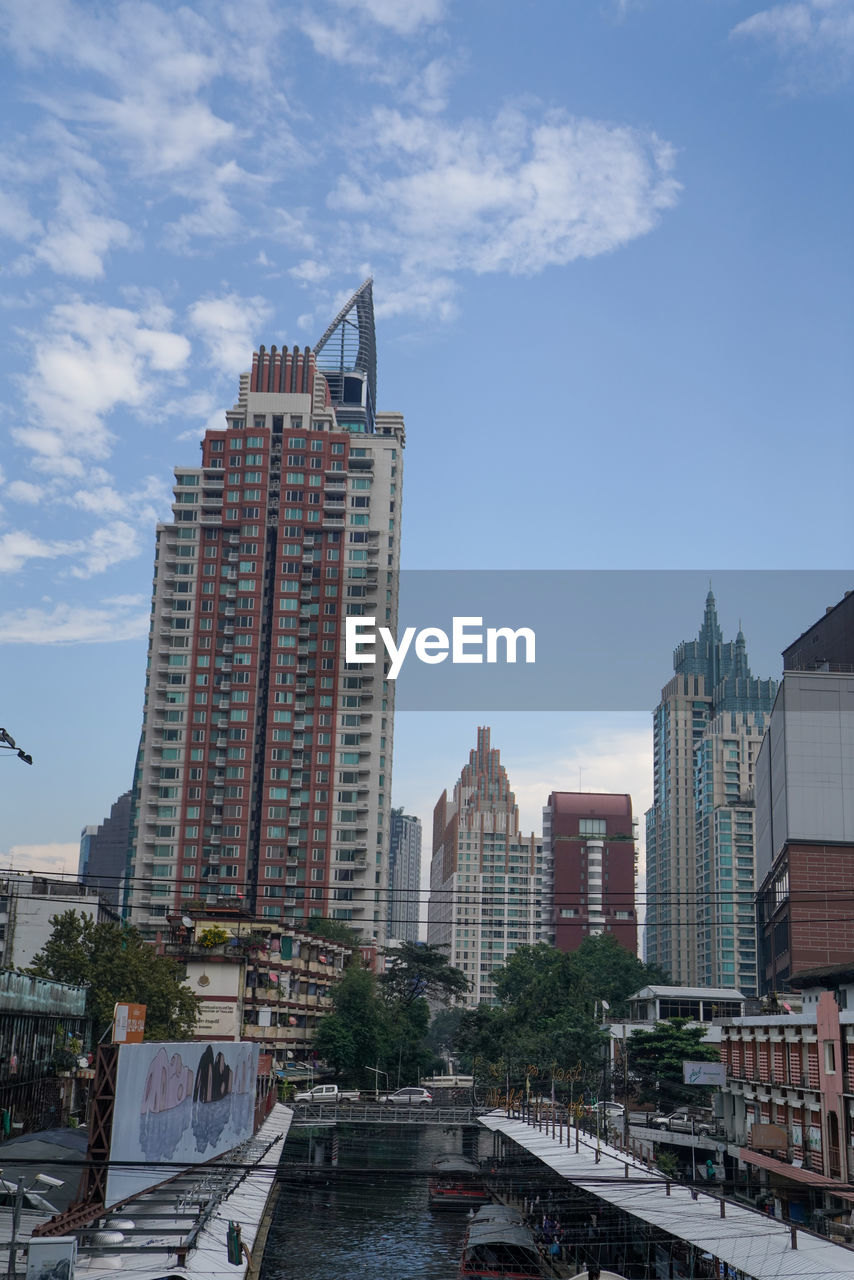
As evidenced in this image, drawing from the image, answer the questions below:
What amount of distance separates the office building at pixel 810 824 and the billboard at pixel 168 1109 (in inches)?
2230

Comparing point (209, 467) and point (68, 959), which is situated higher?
point (209, 467)

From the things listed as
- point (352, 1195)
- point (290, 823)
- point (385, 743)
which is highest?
point (385, 743)

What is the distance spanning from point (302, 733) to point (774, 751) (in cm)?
7302

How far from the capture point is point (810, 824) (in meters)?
99.1

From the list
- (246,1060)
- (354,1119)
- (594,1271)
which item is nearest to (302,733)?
(354,1119)

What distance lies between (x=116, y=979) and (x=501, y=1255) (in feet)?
119

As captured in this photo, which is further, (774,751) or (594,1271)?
(774,751)

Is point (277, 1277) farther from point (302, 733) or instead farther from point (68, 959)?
point (302, 733)

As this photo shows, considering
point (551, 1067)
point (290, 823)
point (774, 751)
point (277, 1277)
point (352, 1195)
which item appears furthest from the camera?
point (290, 823)

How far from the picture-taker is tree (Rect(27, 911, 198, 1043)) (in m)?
71.1

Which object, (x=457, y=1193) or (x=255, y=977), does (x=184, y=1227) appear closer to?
(x=457, y=1193)

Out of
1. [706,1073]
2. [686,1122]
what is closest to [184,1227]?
[706,1073]

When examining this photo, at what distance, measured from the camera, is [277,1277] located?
155 feet

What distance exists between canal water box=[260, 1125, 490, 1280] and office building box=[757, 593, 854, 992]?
30672 millimetres
